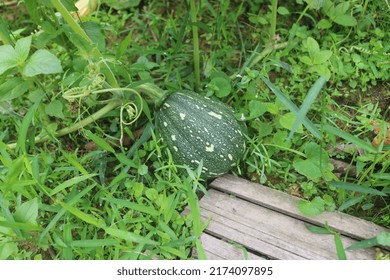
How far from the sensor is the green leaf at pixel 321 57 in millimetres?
2566

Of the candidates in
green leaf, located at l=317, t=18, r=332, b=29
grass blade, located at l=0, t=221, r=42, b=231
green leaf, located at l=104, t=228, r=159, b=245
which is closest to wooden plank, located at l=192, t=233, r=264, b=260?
green leaf, located at l=104, t=228, r=159, b=245

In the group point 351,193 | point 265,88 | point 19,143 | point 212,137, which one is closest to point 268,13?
point 265,88

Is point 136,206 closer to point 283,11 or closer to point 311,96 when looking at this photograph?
point 311,96

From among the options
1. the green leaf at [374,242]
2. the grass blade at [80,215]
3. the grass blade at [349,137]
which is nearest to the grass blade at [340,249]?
the green leaf at [374,242]

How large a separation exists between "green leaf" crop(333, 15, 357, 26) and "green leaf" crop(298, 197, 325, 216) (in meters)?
1.15

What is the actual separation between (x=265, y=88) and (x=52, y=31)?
1.28 metres

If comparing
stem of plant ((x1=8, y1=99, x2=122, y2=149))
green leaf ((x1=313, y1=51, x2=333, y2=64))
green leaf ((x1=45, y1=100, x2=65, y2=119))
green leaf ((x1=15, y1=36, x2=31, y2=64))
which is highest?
green leaf ((x1=15, y1=36, x2=31, y2=64))

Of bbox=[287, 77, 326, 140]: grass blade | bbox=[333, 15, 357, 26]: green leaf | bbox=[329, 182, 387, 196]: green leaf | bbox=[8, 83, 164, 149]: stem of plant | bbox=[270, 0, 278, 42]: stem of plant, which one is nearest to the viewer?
bbox=[287, 77, 326, 140]: grass blade

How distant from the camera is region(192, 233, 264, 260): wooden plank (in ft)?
7.38

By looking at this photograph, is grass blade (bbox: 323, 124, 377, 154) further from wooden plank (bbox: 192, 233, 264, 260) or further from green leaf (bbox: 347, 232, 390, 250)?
wooden plank (bbox: 192, 233, 264, 260)

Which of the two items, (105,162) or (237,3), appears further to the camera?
(237,3)

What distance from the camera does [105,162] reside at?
8.59 ft

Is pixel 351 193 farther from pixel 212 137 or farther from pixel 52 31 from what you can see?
pixel 52 31

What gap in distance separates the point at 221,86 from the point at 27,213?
50.2 inches
